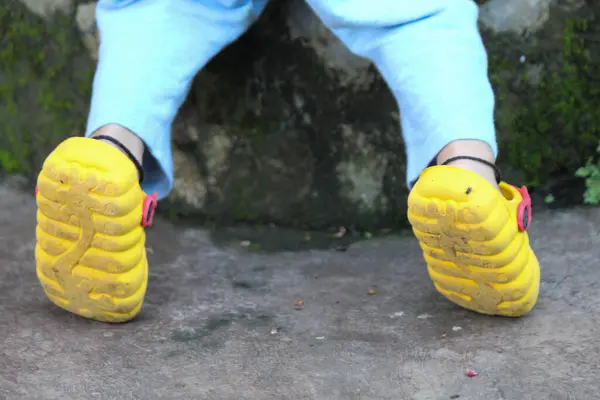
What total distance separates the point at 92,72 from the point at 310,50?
18.0 inches

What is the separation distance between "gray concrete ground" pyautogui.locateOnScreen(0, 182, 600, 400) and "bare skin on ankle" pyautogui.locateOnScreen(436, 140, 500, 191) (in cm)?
20

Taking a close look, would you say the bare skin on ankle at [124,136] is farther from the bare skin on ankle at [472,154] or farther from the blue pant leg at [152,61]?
the bare skin on ankle at [472,154]

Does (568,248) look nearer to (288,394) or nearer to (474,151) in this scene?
(474,151)

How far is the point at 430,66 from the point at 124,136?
0.42 metres

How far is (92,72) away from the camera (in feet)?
4.78

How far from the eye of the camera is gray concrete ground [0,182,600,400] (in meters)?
0.81

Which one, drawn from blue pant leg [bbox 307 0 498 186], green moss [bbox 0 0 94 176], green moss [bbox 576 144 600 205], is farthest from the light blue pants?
green moss [bbox 576 144 600 205]

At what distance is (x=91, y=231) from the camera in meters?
0.90

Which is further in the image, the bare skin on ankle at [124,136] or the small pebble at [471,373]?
the bare skin on ankle at [124,136]

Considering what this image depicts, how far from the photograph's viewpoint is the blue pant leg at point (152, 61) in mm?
1018

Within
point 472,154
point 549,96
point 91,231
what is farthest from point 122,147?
point 549,96

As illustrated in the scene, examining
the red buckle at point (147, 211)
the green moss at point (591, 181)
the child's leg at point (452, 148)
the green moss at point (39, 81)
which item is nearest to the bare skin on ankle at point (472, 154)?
the child's leg at point (452, 148)

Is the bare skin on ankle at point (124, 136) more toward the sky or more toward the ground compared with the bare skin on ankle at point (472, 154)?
more toward the ground

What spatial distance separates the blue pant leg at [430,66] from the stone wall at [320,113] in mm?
330
